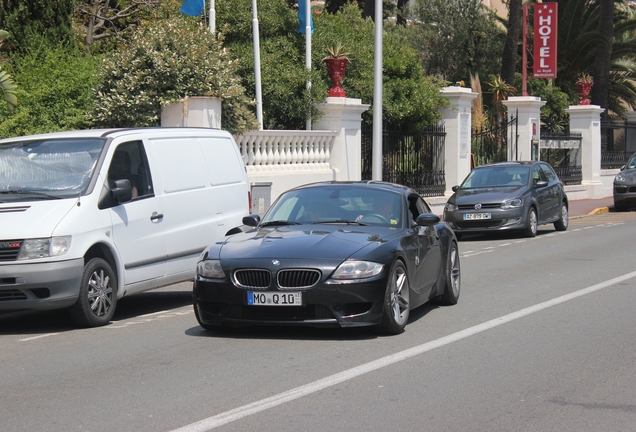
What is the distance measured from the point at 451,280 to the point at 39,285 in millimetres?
4454

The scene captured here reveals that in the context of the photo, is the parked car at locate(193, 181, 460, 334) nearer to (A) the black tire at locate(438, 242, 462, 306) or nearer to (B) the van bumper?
(A) the black tire at locate(438, 242, 462, 306)

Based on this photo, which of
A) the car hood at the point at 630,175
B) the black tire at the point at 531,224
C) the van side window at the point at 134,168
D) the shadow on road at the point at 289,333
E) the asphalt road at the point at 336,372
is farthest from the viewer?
the car hood at the point at 630,175

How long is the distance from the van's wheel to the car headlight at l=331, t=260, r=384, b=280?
8.58 ft

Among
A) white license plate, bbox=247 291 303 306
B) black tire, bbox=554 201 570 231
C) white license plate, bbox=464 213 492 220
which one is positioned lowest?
black tire, bbox=554 201 570 231

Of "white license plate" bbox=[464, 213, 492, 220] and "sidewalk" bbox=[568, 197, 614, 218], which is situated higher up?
"white license plate" bbox=[464, 213, 492, 220]

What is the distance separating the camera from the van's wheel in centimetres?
924

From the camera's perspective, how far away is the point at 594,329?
920 centimetres

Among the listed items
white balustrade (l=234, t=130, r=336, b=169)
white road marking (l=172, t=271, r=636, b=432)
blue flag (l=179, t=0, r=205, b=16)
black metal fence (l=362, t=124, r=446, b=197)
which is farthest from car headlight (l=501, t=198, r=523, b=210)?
white road marking (l=172, t=271, r=636, b=432)

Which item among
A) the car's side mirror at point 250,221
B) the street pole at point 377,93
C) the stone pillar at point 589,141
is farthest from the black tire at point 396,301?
the stone pillar at point 589,141

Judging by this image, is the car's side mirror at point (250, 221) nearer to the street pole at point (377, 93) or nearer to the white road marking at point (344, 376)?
the white road marking at point (344, 376)

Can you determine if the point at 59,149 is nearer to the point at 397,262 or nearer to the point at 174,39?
the point at 397,262

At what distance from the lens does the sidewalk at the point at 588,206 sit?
1142 inches

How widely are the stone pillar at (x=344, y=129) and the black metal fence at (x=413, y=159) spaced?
48.5 inches

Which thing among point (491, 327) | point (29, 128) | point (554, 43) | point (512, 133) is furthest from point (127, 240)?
point (554, 43)
